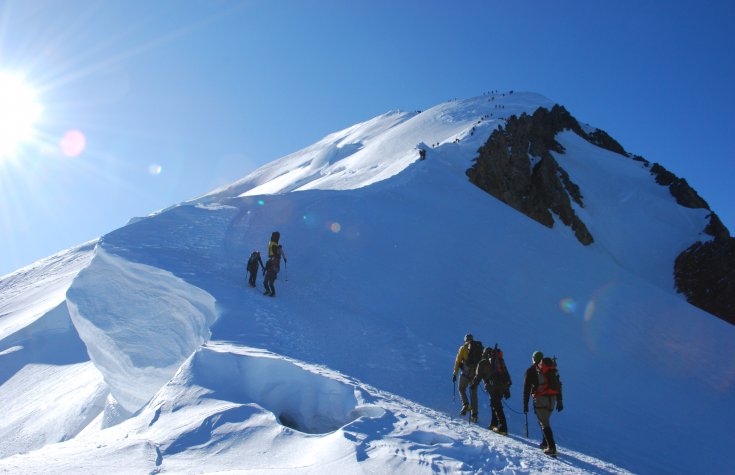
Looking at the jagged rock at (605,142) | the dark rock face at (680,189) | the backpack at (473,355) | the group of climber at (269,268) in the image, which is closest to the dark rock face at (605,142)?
the jagged rock at (605,142)

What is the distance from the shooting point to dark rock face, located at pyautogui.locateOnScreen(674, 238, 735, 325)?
31219 millimetres

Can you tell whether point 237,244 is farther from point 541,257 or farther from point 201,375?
point 541,257

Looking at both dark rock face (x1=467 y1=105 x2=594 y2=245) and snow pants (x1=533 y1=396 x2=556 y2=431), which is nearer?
snow pants (x1=533 y1=396 x2=556 y2=431)

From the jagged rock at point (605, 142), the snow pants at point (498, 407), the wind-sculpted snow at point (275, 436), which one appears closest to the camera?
the wind-sculpted snow at point (275, 436)

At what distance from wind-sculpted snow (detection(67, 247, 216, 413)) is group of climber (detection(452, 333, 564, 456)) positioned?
19.0ft

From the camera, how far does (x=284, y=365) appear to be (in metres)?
8.28

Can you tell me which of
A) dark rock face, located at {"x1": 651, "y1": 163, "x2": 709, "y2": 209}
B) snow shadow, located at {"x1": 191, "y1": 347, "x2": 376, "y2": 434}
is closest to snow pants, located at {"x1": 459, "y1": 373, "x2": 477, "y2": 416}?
snow shadow, located at {"x1": 191, "y1": 347, "x2": 376, "y2": 434}

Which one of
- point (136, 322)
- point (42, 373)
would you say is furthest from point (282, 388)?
point (42, 373)

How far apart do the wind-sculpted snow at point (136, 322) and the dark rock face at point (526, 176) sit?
18797 mm

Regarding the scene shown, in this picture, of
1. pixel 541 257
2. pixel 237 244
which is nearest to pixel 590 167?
pixel 541 257

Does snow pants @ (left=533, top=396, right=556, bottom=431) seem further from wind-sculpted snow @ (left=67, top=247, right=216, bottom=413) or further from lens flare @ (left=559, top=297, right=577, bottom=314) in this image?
lens flare @ (left=559, top=297, right=577, bottom=314)

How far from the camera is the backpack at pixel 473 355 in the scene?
30.6 feet

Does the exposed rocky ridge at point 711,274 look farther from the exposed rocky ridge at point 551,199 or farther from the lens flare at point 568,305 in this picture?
the lens flare at point 568,305

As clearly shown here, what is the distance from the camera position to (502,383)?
27.7ft
